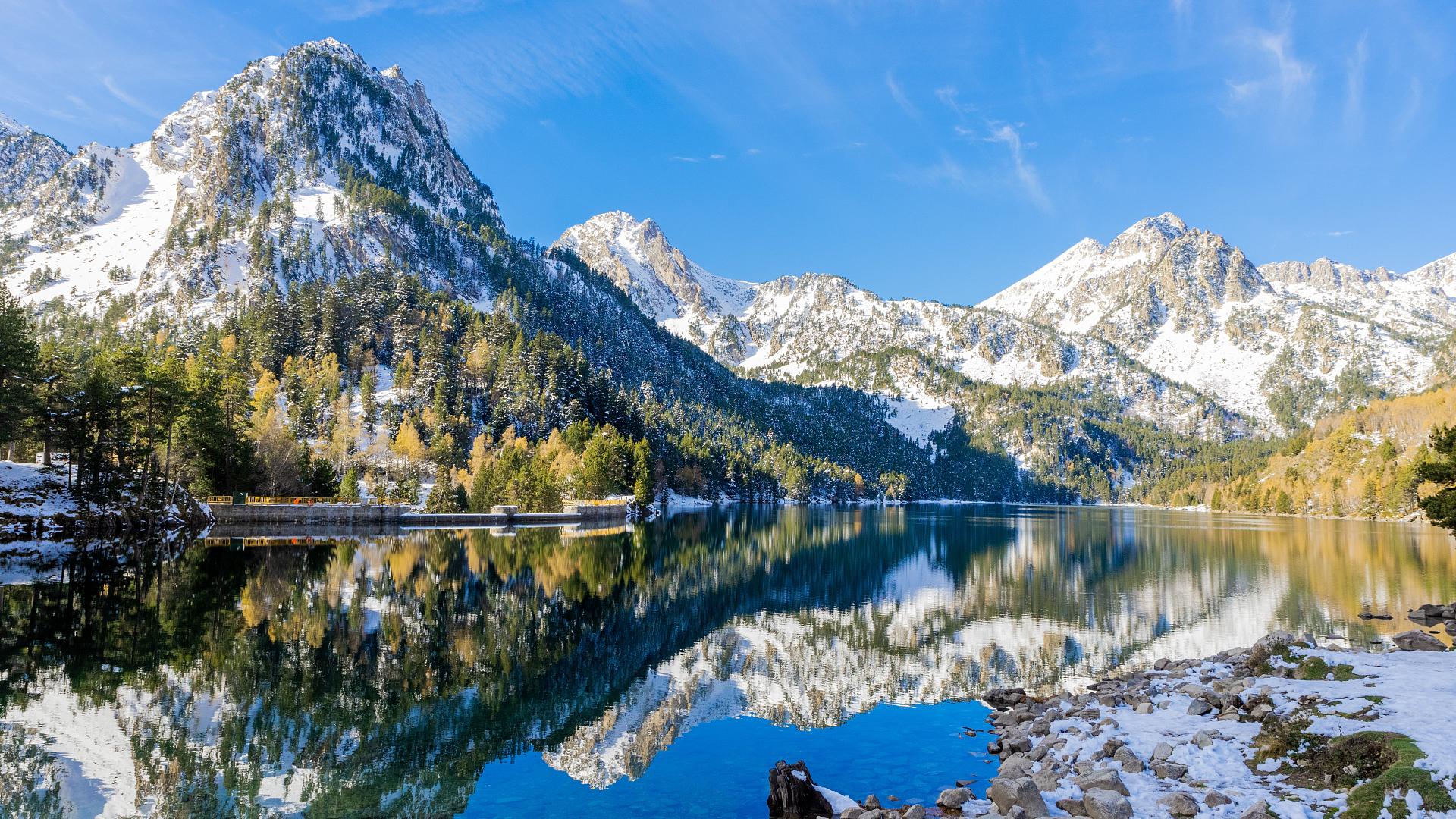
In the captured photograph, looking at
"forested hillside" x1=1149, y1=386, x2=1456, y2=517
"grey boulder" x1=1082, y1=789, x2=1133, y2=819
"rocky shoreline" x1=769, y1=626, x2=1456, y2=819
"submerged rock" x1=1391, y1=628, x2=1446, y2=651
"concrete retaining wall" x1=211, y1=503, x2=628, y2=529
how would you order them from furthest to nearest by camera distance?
"forested hillside" x1=1149, y1=386, x2=1456, y2=517
"concrete retaining wall" x1=211, y1=503, x2=628, y2=529
"submerged rock" x1=1391, y1=628, x2=1446, y2=651
"grey boulder" x1=1082, y1=789, x2=1133, y2=819
"rocky shoreline" x1=769, y1=626, x2=1456, y2=819

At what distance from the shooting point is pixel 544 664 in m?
27.9

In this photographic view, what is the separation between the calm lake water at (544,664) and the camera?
56.5 ft

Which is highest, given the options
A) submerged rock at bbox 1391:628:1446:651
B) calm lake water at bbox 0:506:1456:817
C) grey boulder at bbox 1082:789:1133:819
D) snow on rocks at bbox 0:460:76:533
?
snow on rocks at bbox 0:460:76:533

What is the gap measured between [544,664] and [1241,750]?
70.2 feet

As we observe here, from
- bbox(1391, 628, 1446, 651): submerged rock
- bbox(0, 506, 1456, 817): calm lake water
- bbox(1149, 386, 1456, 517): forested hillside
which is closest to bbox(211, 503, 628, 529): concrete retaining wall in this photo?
bbox(0, 506, 1456, 817): calm lake water

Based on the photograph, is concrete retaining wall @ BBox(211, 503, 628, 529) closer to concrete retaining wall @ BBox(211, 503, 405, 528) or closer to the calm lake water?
concrete retaining wall @ BBox(211, 503, 405, 528)

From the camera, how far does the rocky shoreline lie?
13578 mm

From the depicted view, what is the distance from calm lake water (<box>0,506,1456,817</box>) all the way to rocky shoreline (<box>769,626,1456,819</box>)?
6.23 feet

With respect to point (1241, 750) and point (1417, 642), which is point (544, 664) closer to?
point (1241, 750)

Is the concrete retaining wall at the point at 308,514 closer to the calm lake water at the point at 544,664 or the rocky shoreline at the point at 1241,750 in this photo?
the calm lake water at the point at 544,664

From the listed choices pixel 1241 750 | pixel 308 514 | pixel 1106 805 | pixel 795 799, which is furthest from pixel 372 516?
pixel 1241 750

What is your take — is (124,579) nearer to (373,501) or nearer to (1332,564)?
(373,501)

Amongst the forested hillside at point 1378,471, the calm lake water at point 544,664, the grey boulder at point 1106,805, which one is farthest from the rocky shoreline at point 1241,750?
the forested hillside at point 1378,471

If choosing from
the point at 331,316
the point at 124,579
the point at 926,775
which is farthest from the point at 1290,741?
the point at 331,316
